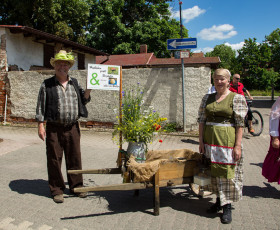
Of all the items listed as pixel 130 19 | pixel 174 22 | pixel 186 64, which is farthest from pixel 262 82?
pixel 130 19

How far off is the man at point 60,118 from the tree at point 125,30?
22574mm

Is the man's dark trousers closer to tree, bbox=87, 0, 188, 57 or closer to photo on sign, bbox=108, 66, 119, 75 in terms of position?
photo on sign, bbox=108, 66, 119, 75

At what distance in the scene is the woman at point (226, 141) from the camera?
3.17 meters

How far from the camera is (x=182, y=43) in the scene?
26.9 ft

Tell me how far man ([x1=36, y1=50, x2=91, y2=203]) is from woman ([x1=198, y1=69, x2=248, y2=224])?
195cm

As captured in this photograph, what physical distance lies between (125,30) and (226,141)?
78.1ft

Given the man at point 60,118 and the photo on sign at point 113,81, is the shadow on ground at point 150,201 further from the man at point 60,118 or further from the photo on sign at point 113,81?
the photo on sign at point 113,81

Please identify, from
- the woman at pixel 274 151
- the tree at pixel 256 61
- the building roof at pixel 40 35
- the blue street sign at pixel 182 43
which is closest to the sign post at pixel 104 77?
the woman at pixel 274 151

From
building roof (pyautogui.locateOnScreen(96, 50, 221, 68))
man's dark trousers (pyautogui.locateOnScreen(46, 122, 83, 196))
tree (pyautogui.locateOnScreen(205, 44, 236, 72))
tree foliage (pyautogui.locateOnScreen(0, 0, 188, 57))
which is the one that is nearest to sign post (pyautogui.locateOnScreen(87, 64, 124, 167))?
man's dark trousers (pyautogui.locateOnScreen(46, 122, 83, 196))

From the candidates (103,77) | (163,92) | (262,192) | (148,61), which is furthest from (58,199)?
(148,61)

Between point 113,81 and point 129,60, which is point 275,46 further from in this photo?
point 113,81

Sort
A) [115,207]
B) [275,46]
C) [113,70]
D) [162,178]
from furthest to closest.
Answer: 1. [275,46]
2. [113,70]
3. [115,207]
4. [162,178]

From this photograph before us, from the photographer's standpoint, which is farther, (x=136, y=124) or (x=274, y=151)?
(x=274, y=151)

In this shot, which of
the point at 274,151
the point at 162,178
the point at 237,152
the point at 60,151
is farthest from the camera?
the point at 274,151
